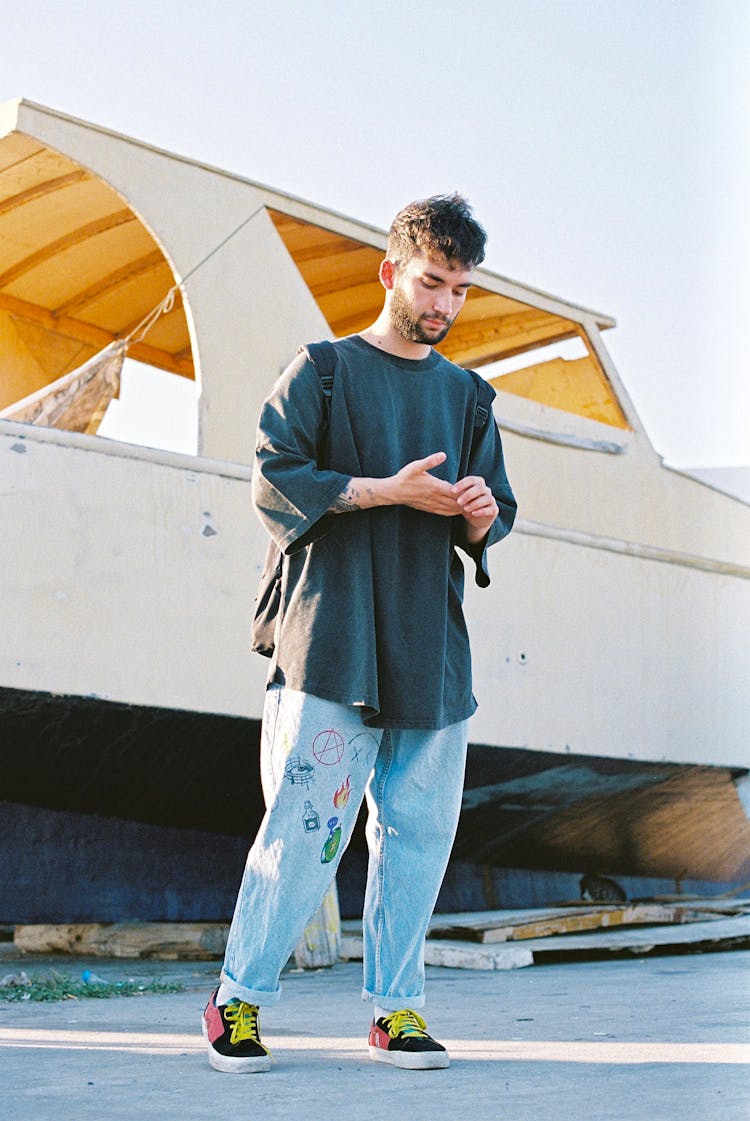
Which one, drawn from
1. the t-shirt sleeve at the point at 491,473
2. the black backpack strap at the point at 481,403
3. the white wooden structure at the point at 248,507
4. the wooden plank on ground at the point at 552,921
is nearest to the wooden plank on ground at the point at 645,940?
the wooden plank on ground at the point at 552,921

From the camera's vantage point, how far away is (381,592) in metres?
1.99

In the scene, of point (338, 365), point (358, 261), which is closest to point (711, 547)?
point (358, 261)

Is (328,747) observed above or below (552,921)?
above

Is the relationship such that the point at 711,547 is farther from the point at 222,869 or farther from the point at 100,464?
the point at 100,464

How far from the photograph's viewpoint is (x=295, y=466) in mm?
1964

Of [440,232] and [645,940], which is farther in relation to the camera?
[645,940]

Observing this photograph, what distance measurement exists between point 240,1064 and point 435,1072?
0.28m

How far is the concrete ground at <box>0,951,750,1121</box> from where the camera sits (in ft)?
4.86

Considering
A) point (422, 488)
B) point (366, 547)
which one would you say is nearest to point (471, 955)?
point (366, 547)

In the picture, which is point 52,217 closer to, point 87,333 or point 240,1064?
point 87,333

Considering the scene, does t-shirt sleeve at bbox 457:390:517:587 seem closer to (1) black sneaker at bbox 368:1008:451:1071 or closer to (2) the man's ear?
(2) the man's ear

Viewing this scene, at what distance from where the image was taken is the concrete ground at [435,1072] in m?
1.48

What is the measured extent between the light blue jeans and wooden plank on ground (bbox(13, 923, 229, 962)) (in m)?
2.14

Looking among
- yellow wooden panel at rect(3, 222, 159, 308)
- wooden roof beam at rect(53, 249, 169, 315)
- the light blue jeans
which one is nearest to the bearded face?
the light blue jeans
